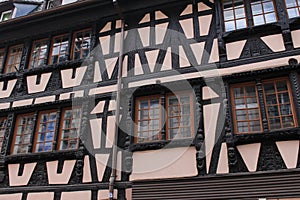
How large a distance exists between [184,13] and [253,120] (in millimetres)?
2919

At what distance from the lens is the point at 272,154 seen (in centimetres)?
554

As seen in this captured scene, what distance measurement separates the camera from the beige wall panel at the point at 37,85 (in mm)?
7852

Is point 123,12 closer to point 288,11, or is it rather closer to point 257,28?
point 257,28

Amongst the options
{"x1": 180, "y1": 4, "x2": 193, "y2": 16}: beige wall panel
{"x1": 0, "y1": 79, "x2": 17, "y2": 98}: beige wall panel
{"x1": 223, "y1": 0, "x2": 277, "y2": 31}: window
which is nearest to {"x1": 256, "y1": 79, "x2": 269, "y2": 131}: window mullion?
{"x1": 223, "y1": 0, "x2": 277, "y2": 31}: window

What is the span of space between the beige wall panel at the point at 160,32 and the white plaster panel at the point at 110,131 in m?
1.98

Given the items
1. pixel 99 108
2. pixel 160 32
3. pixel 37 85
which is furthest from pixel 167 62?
pixel 37 85

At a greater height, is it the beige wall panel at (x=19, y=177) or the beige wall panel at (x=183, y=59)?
the beige wall panel at (x=183, y=59)

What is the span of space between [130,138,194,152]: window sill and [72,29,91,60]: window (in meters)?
2.75

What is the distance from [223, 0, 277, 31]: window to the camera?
22.0 feet

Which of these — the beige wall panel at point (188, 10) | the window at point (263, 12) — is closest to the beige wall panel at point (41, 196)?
the beige wall panel at point (188, 10)

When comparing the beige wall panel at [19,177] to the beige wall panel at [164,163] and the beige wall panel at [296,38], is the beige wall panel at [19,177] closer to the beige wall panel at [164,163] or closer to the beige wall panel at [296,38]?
the beige wall panel at [164,163]

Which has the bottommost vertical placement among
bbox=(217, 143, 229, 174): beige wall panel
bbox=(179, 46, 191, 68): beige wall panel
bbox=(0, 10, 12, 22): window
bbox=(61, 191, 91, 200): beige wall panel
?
bbox=(61, 191, 91, 200): beige wall panel

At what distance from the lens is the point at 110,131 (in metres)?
6.73

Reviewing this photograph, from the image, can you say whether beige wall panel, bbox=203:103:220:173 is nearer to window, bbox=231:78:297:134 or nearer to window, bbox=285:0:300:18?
window, bbox=231:78:297:134
